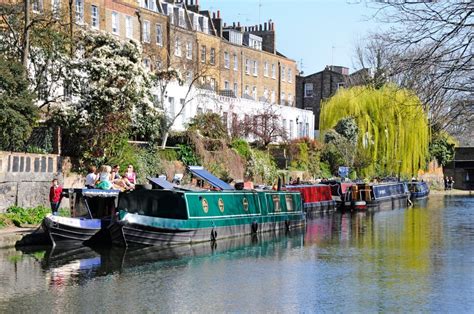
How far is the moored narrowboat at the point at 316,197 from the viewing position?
38.9 metres

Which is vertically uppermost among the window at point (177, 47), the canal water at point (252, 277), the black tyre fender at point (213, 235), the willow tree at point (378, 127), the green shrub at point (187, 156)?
the window at point (177, 47)

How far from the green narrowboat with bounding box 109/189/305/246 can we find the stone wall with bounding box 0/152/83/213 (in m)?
5.13

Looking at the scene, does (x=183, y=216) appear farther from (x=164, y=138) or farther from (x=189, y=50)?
(x=189, y=50)

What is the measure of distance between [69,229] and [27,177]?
5445 mm

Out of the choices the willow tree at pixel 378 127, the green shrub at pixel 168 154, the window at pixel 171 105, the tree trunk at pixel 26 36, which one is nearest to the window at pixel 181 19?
the willow tree at pixel 378 127

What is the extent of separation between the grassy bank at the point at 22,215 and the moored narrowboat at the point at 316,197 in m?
14.3

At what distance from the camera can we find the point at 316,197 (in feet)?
133

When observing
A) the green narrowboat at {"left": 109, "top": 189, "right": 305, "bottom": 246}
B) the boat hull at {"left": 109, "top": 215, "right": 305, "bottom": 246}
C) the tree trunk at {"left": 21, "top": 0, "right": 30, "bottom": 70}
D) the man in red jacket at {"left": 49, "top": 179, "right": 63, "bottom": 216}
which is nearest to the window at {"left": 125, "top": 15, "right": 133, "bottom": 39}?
the tree trunk at {"left": 21, "top": 0, "right": 30, "bottom": 70}

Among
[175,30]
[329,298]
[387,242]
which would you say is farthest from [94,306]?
[175,30]

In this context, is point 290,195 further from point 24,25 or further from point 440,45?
point 440,45

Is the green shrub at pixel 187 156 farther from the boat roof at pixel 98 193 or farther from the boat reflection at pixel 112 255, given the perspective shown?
the boat roof at pixel 98 193

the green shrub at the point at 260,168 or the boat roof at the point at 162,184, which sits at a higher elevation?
the green shrub at the point at 260,168

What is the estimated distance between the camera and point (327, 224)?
33.8 metres

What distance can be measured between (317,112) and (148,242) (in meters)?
56.1
